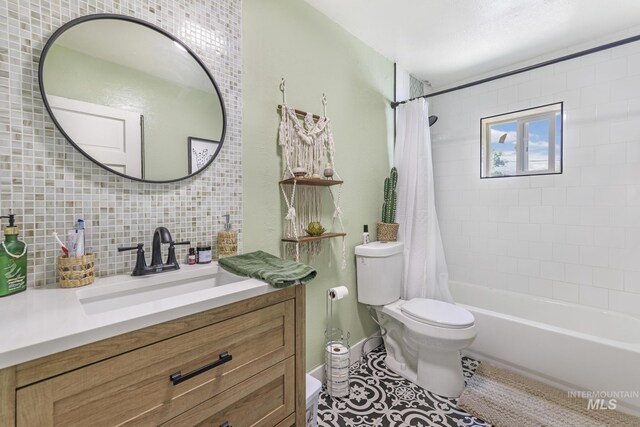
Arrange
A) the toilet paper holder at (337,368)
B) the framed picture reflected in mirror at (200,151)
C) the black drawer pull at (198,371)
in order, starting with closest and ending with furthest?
the black drawer pull at (198,371)
the framed picture reflected in mirror at (200,151)
the toilet paper holder at (337,368)

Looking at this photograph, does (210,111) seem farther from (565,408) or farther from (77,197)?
(565,408)

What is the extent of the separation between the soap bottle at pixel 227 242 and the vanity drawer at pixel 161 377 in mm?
470

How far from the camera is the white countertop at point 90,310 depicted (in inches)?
20.7

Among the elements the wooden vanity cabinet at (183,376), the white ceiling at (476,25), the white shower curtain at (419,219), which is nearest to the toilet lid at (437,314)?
the white shower curtain at (419,219)

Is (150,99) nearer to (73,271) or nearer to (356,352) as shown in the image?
(73,271)

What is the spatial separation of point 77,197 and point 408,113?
2.25m

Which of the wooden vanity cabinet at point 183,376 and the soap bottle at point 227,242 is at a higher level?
the soap bottle at point 227,242

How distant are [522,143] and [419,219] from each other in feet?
4.37

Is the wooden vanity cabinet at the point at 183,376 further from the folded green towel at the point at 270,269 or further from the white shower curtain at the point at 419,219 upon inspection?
the white shower curtain at the point at 419,219

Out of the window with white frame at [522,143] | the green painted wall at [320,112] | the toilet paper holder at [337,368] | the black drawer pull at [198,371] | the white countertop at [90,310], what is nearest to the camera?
the white countertop at [90,310]

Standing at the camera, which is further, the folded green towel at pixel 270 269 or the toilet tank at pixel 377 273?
the toilet tank at pixel 377 273

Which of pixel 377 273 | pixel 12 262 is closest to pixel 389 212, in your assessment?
pixel 377 273

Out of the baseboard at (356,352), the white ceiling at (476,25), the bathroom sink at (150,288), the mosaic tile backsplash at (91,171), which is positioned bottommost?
the baseboard at (356,352)

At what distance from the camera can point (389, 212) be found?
7.43 ft
